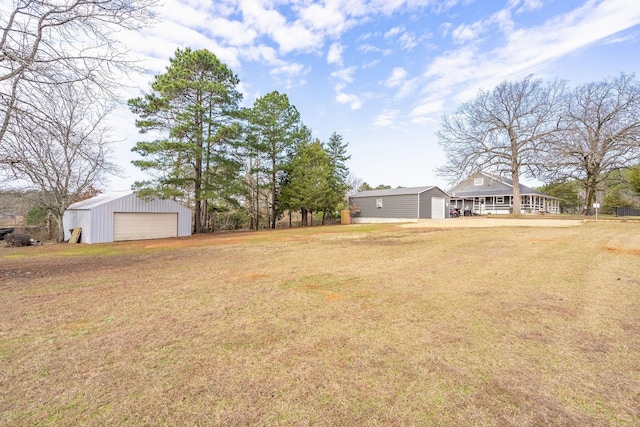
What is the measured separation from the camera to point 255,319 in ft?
11.4

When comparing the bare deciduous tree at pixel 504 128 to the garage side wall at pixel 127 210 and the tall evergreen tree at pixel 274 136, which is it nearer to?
Answer: the tall evergreen tree at pixel 274 136

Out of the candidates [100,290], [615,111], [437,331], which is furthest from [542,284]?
[615,111]

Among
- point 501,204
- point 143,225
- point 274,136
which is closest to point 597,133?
point 501,204

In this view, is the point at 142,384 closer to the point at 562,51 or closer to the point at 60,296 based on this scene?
the point at 60,296

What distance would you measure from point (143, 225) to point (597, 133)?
34.2 metres

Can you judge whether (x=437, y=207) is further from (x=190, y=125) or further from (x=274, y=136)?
(x=190, y=125)

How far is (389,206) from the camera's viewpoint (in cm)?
2541

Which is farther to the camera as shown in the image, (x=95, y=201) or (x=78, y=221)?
(x=95, y=201)

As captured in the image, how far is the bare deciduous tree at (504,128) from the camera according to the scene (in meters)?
22.2

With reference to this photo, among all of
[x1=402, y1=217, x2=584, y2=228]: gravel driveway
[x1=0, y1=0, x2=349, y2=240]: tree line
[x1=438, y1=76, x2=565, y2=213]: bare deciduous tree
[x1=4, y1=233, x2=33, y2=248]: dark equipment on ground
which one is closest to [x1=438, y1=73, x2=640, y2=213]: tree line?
[x1=438, y1=76, x2=565, y2=213]: bare deciduous tree

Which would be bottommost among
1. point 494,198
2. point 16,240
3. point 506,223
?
point 16,240

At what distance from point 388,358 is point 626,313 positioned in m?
3.39

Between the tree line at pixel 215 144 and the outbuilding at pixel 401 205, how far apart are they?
5.46m

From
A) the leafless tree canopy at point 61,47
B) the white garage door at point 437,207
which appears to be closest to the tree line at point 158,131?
the leafless tree canopy at point 61,47
